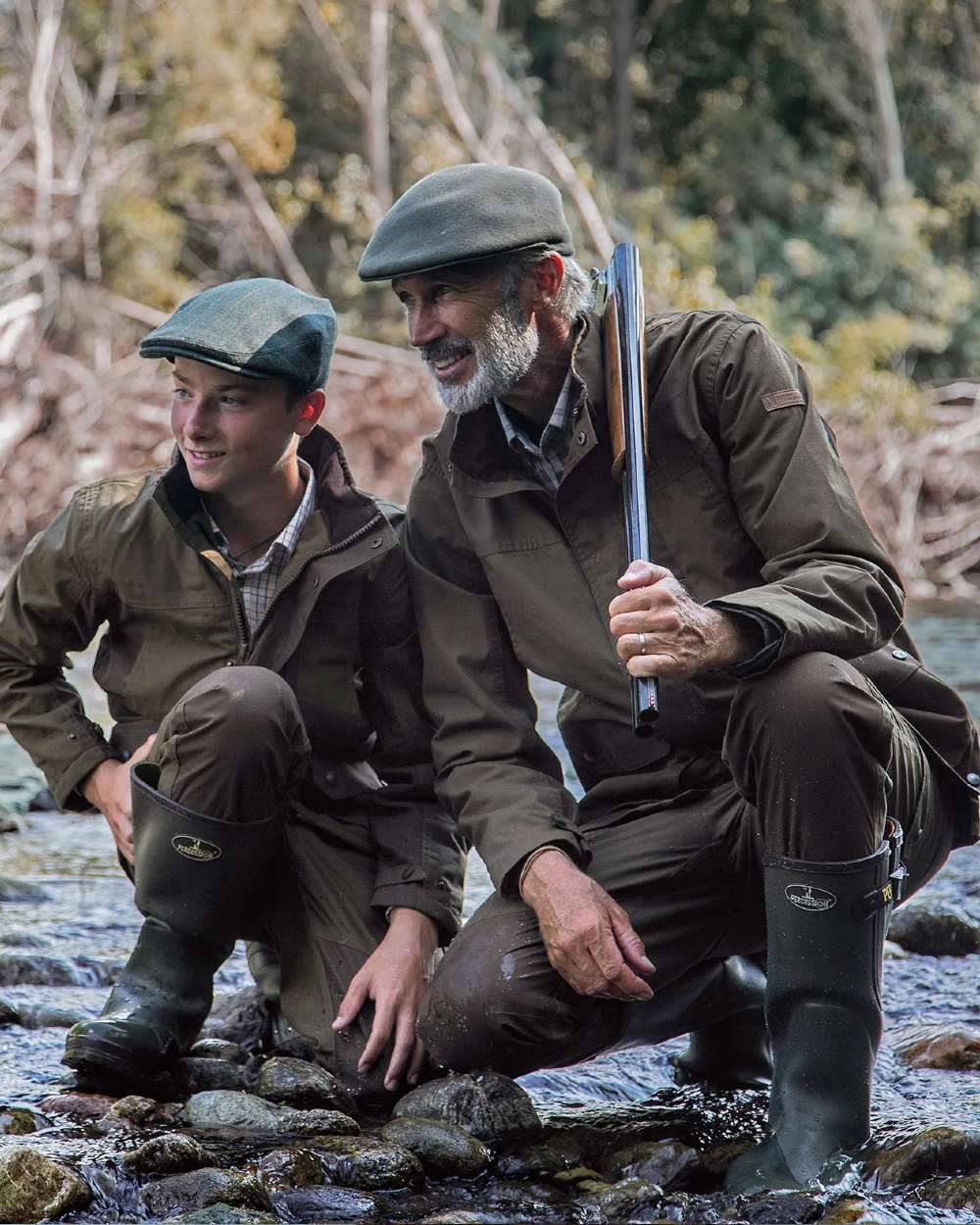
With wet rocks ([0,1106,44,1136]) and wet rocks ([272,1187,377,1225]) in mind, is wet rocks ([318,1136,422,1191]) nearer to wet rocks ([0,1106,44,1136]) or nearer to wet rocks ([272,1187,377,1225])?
wet rocks ([272,1187,377,1225])

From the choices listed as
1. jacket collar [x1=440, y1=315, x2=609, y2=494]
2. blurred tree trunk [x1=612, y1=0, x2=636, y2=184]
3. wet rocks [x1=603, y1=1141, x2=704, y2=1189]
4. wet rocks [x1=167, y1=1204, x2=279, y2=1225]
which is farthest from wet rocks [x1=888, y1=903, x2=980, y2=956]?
blurred tree trunk [x1=612, y1=0, x2=636, y2=184]

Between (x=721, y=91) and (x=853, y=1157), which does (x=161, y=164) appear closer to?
(x=721, y=91)

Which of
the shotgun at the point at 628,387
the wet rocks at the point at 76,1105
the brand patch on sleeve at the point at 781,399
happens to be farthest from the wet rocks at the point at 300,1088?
the brand patch on sleeve at the point at 781,399

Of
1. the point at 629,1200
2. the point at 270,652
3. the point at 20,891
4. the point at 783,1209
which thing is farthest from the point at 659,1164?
the point at 20,891

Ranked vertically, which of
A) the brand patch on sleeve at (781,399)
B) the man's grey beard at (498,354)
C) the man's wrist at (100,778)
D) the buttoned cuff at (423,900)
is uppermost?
the man's grey beard at (498,354)

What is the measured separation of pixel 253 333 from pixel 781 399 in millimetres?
1033

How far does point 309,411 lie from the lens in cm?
329

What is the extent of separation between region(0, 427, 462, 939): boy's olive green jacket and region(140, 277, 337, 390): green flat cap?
240 millimetres

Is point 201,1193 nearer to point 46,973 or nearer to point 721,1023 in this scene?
point 721,1023

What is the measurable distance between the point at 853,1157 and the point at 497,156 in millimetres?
15777

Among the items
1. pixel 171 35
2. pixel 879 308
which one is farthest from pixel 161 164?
pixel 879 308

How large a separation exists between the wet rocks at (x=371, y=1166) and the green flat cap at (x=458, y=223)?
4.78 feet

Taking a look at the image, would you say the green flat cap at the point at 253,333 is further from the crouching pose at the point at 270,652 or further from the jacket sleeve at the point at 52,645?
the jacket sleeve at the point at 52,645

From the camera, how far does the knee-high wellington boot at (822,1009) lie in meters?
2.35
